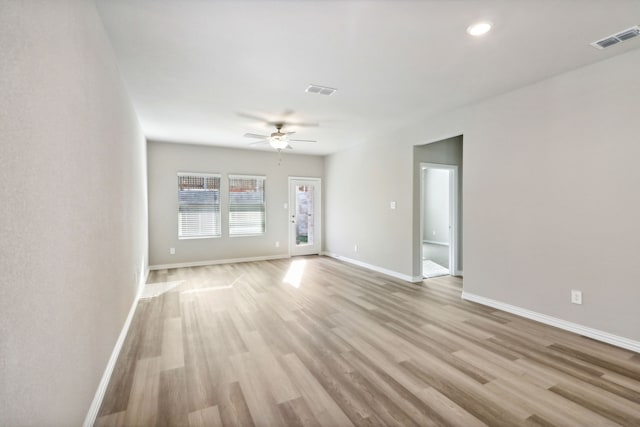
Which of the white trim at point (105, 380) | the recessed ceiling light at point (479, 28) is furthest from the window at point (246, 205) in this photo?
the recessed ceiling light at point (479, 28)

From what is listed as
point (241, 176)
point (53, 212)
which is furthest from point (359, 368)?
point (241, 176)

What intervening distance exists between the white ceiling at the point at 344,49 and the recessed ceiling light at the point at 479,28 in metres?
0.05

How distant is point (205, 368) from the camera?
2516 mm

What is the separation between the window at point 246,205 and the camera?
285 inches

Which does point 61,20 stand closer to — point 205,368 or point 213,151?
point 205,368

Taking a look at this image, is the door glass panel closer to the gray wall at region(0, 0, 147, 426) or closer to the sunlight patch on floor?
the sunlight patch on floor

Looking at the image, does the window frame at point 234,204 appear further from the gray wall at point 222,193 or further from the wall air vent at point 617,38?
the wall air vent at point 617,38

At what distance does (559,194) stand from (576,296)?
3.59ft

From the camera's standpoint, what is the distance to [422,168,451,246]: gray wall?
30.6 feet

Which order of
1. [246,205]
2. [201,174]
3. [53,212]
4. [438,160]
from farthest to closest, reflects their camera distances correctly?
[246,205], [201,174], [438,160], [53,212]

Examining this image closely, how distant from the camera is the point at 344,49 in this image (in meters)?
2.72

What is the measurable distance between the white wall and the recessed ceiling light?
1.52 meters

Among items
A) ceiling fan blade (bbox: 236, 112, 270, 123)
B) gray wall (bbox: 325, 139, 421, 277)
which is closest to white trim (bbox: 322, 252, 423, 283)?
gray wall (bbox: 325, 139, 421, 277)

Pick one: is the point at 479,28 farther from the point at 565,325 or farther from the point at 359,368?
the point at 565,325
